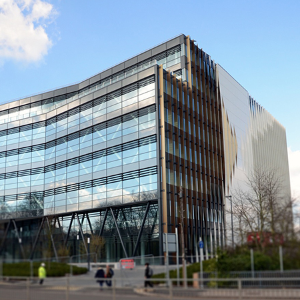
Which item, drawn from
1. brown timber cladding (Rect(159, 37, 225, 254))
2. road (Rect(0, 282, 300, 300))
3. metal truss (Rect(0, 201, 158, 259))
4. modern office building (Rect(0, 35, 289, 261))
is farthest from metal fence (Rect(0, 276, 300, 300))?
brown timber cladding (Rect(159, 37, 225, 254))

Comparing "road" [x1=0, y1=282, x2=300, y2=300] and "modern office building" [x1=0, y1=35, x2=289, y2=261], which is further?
"modern office building" [x1=0, y1=35, x2=289, y2=261]

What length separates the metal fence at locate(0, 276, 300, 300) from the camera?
15766mm

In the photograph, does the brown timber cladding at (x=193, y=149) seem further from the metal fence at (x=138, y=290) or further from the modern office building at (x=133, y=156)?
the metal fence at (x=138, y=290)

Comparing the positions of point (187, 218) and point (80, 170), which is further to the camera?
point (80, 170)

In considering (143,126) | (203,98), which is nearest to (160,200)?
(143,126)

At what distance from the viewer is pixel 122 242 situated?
4928cm

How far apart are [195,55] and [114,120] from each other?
14.0 meters

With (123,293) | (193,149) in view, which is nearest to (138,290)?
(123,293)

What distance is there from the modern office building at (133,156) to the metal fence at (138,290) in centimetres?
2211

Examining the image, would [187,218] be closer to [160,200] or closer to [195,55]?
[160,200]

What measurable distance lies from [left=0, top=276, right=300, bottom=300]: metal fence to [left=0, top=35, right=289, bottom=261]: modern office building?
22.1m

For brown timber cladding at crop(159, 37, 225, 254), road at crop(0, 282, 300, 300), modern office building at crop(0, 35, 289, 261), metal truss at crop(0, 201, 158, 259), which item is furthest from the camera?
modern office building at crop(0, 35, 289, 261)

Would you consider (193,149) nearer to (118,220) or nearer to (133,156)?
(133,156)

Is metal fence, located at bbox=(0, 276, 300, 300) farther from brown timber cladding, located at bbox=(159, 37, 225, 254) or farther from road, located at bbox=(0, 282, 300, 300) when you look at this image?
brown timber cladding, located at bbox=(159, 37, 225, 254)
